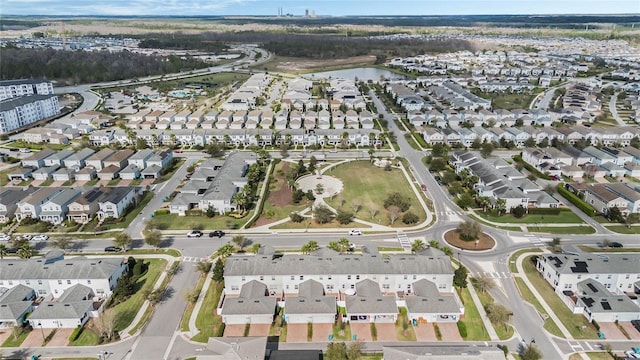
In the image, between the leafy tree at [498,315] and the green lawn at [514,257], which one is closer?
the leafy tree at [498,315]

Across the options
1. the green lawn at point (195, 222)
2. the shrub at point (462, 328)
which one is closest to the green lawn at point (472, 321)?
the shrub at point (462, 328)

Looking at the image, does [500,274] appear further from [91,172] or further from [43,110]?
[43,110]

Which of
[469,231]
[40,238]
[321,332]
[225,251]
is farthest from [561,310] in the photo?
[40,238]

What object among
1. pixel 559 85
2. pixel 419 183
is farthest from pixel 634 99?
pixel 419 183

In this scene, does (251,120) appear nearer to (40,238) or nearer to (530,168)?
(40,238)

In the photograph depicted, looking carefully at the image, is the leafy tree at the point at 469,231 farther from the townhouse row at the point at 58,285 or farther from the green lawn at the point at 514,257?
the townhouse row at the point at 58,285

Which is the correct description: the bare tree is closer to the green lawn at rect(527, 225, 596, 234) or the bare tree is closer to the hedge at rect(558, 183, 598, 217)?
the green lawn at rect(527, 225, 596, 234)
